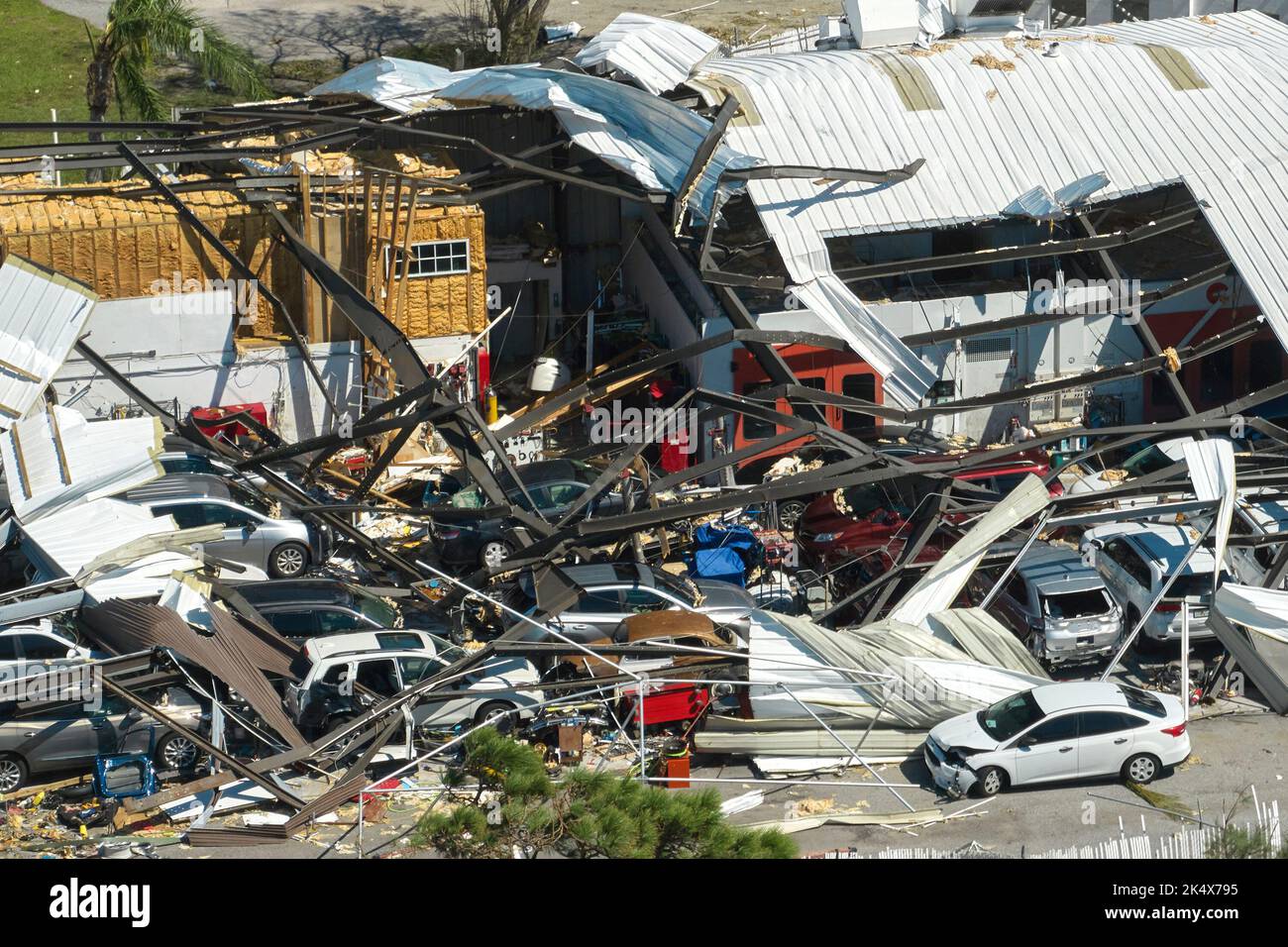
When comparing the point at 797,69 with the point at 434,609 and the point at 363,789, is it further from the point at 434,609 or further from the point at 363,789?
the point at 363,789

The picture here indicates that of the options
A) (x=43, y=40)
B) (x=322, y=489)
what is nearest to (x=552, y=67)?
(x=322, y=489)

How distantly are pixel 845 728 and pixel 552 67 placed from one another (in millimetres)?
15916

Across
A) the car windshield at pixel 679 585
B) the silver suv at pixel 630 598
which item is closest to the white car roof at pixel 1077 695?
the silver suv at pixel 630 598

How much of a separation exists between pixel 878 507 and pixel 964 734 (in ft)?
22.7

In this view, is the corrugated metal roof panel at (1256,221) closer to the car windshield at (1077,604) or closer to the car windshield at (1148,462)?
the car windshield at (1148,462)

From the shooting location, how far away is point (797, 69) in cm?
3034

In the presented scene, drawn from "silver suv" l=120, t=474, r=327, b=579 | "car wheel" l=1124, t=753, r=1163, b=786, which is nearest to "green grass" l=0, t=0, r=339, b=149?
"silver suv" l=120, t=474, r=327, b=579

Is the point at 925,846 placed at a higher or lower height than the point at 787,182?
lower

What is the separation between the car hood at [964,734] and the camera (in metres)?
17.8

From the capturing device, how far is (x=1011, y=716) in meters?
18.1

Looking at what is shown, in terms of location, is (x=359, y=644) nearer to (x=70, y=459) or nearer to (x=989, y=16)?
(x=70, y=459)
